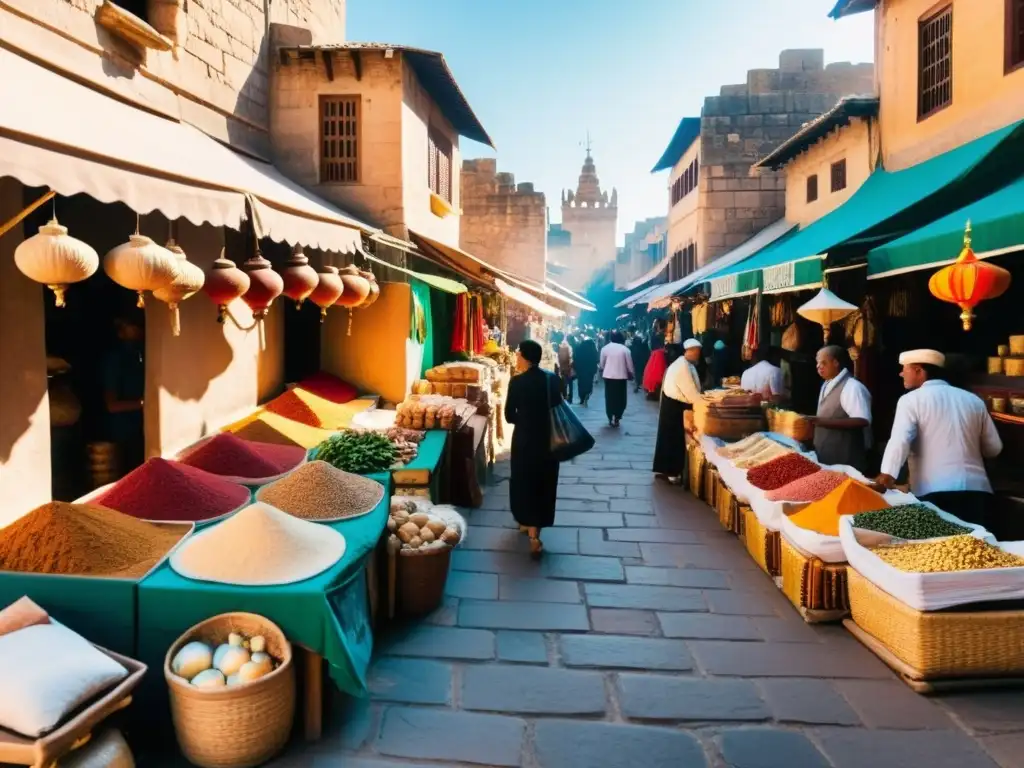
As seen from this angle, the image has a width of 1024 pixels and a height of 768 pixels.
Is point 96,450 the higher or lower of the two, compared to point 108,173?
lower

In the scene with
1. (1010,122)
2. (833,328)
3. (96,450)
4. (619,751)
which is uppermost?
(1010,122)

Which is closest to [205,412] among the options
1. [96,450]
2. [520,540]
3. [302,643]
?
[96,450]

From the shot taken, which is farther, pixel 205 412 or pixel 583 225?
pixel 583 225

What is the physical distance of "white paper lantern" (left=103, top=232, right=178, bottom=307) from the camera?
361cm

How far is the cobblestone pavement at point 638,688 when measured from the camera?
3273mm

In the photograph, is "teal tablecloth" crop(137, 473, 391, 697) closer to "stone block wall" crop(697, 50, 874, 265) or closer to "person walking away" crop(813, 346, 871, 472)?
"person walking away" crop(813, 346, 871, 472)

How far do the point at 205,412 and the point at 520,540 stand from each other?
302cm

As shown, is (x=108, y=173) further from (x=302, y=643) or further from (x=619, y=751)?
(x=619, y=751)

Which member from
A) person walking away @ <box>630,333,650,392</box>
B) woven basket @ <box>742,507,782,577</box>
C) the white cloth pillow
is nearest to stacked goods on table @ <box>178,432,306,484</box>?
the white cloth pillow

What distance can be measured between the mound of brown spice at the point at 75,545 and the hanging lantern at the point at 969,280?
540 cm

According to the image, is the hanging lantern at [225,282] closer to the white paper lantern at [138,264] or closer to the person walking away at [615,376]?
the white paper lantern at [138,264]

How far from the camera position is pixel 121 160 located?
3605 mm

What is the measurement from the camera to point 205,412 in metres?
6.28

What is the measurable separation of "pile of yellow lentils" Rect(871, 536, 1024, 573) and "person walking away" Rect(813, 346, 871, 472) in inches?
83.0
